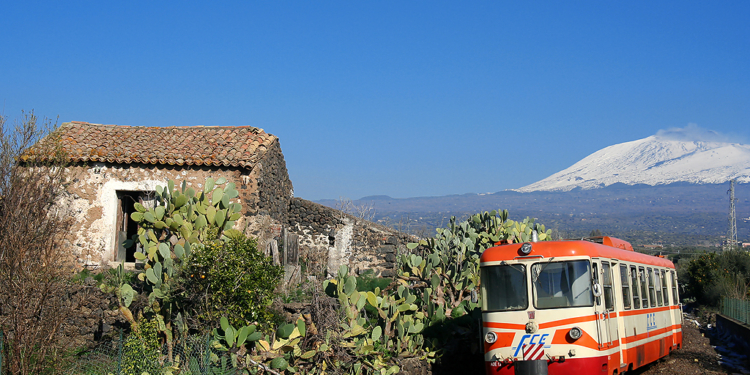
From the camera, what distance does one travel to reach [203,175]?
17.2m

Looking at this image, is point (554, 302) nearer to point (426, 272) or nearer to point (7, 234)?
point (426, 272)

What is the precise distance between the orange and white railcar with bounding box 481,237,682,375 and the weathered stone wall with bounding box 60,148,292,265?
342 inches

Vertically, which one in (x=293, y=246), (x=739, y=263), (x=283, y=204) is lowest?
(x=739, y=263)

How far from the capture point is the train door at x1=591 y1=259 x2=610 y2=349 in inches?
386

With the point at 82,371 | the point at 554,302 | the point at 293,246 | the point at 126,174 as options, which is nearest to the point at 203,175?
the point at 126,174

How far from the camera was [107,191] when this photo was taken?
17.1 meters

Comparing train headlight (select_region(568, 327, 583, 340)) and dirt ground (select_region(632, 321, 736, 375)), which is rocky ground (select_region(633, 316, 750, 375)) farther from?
train headlight (select_region(568, 327, 583, 340))

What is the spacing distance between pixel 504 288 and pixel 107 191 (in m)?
11.8

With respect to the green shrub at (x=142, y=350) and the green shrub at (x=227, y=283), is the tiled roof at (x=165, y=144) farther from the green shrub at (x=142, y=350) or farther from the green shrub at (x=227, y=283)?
the green shrub at (x=142, y=350)

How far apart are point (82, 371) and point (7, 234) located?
271 centimetres

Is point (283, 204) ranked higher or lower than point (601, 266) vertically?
higher

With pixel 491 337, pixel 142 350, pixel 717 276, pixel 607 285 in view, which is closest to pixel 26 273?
pixel 142 350

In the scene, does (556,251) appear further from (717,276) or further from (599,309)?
(717,276)

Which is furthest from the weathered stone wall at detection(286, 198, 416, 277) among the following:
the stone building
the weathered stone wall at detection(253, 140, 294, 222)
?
the stone building
